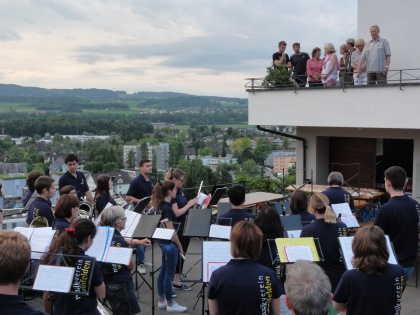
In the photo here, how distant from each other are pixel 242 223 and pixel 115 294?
82.8 inches

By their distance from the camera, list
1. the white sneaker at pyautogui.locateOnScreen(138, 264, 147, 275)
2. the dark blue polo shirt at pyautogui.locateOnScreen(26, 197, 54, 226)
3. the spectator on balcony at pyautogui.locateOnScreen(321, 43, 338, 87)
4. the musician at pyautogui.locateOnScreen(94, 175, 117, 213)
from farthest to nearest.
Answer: the spectator on balcony at pyautogui.locateOnScreen(321, 43, 338, 87) < the white sneaker at pyautogui.locateOnScreen(138, 264, 147, 275) < the musician at pyautogui.locateOnScreen(94, 175, 117, 213) < the dark blue polo shirt at pyautogui.locateOnScreen(26, 197, 54, 226)

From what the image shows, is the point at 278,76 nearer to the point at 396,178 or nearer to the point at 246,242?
the point at 396,178

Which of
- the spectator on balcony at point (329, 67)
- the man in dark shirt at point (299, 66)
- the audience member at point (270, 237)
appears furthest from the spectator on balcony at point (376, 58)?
the audience member at point (270, 237)

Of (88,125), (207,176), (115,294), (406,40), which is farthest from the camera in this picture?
(88,125)

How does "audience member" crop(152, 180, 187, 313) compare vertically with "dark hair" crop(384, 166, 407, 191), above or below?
below

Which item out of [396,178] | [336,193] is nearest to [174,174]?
[336,193]

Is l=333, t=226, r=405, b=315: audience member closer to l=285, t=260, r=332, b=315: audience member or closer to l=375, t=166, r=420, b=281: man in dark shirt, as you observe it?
l=285, t=260, r=332, b=315: audience member

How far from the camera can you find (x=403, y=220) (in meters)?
5.49

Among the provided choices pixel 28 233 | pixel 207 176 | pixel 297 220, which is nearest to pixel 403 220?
pixel 297 220

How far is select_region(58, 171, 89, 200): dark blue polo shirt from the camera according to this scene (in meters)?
8.97

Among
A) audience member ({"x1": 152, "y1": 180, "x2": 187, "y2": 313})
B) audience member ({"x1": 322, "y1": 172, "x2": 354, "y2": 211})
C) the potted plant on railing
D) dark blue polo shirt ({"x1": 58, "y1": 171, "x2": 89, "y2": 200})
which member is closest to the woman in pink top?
the potted plant on railing

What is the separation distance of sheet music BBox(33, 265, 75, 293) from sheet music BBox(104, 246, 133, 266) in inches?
34.5

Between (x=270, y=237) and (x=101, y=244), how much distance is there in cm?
174

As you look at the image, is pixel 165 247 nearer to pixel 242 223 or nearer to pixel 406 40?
pixel 242 223
